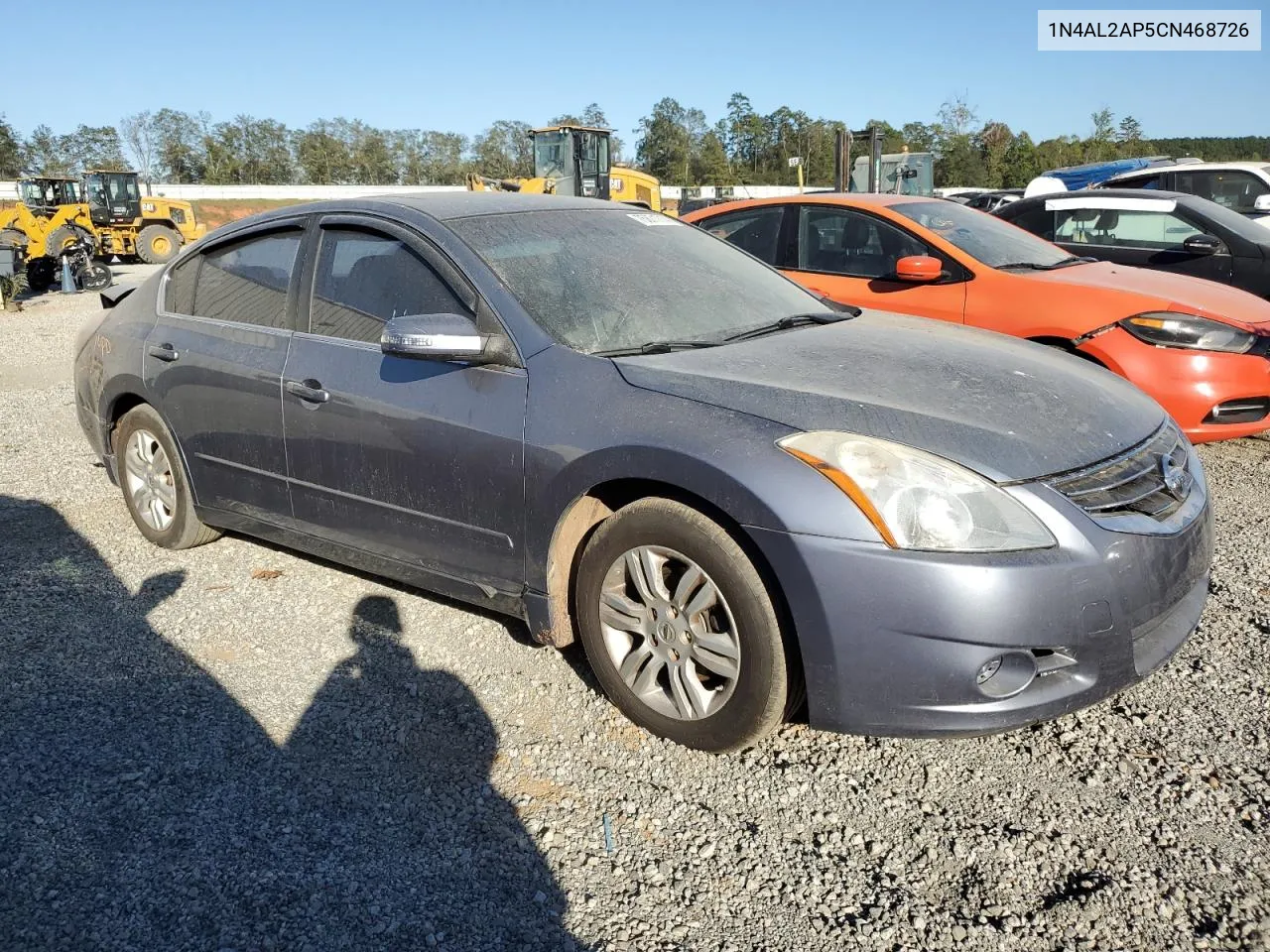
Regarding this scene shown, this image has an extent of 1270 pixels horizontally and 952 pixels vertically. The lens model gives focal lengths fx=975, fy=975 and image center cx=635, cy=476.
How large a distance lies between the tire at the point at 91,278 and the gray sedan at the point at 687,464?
720 inches

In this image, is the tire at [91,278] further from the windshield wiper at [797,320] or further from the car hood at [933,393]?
the car hood at [933,393]

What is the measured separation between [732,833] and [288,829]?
1158mm

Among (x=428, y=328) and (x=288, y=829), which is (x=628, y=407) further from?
(x=288, y=829)

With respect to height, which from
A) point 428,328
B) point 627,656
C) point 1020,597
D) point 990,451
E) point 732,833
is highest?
point 428,328

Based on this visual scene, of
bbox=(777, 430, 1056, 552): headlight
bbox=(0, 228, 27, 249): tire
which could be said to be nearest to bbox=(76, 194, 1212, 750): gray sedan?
bbox=(777, 430, 1056, 552): headlight

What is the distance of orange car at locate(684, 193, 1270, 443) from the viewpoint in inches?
201

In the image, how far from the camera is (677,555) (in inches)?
107

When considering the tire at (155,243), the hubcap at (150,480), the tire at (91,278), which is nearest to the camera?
the hubcap at (150,480)

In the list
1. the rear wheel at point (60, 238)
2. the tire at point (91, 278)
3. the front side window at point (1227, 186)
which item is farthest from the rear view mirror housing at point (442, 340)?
the rear wheel at point (60, 238)

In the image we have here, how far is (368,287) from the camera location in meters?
3.58

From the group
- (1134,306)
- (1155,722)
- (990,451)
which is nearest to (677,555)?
(990,451)

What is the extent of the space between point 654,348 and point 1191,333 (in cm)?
353

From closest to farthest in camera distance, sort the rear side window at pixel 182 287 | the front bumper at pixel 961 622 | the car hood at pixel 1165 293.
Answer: the front bumper at pixel 961 622 < the rear side window at pixel 182 287 < the car hood at pixel 1165 293

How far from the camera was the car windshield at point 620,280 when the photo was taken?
127 inches
